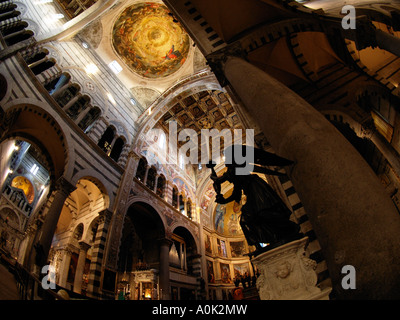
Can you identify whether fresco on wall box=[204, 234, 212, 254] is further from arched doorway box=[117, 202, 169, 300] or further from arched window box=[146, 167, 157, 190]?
arched window box=[146, 167, 157, 190]

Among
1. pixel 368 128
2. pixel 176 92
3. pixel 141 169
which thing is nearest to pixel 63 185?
pixel 141 169

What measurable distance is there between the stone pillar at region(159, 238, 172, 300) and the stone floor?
330 inches

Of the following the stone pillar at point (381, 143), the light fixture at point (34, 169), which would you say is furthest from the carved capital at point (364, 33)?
the light fixture at point (34, 169)

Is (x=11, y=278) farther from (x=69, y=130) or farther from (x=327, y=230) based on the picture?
(x=69, y=130)

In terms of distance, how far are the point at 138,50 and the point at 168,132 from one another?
592 cm

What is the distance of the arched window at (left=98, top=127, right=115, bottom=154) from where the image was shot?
10742 millimetres

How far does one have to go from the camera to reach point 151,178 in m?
13.8

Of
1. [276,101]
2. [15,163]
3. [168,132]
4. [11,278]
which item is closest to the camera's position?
[276,101]

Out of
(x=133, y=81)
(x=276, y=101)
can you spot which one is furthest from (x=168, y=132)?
(x=276, y=101)

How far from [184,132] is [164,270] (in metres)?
10.2

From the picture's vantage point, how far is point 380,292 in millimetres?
1434

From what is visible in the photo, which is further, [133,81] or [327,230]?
[133,81]

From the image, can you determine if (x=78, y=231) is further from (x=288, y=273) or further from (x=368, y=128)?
(x=368, y=128)
